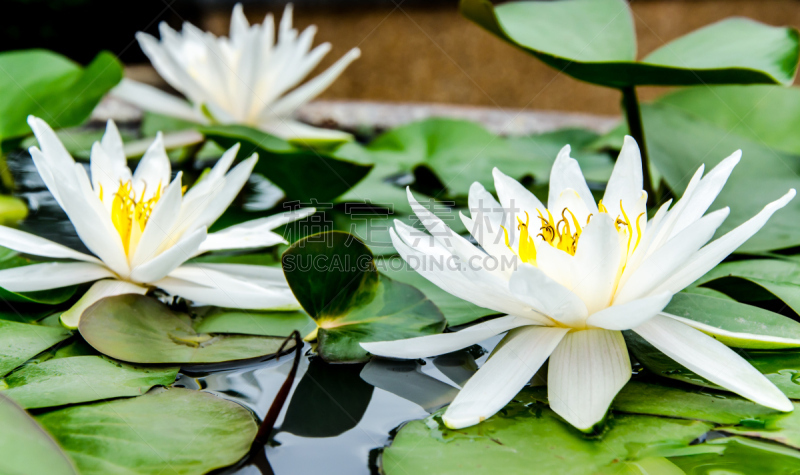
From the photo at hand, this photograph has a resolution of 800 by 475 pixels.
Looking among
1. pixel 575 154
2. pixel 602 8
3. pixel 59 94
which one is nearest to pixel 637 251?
pixel 602 8

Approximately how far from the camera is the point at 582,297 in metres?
0.59

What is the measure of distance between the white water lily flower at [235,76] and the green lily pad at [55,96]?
0.25 metres

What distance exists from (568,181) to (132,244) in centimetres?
62

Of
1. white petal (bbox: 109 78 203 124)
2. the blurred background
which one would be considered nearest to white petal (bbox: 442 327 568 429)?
white petal (bbox: 109 78 203 124)

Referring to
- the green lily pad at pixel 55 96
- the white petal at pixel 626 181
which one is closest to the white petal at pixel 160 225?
the white petal at pixel 626 181

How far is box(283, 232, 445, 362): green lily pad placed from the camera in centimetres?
70

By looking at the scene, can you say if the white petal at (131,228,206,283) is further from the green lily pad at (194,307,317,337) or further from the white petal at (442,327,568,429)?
the white petal at (442,327,568,429)

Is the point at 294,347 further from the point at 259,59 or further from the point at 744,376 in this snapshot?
the point at 259,59

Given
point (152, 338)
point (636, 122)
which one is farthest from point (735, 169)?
point (152, 338)

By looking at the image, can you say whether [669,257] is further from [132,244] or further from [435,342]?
[132,244]

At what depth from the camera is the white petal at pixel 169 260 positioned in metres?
0.71

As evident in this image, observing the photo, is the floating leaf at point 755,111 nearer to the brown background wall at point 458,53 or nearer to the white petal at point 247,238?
the white petal at point 247,238

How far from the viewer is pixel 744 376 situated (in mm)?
550

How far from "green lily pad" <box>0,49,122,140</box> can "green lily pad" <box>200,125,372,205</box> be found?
13.4 inches
